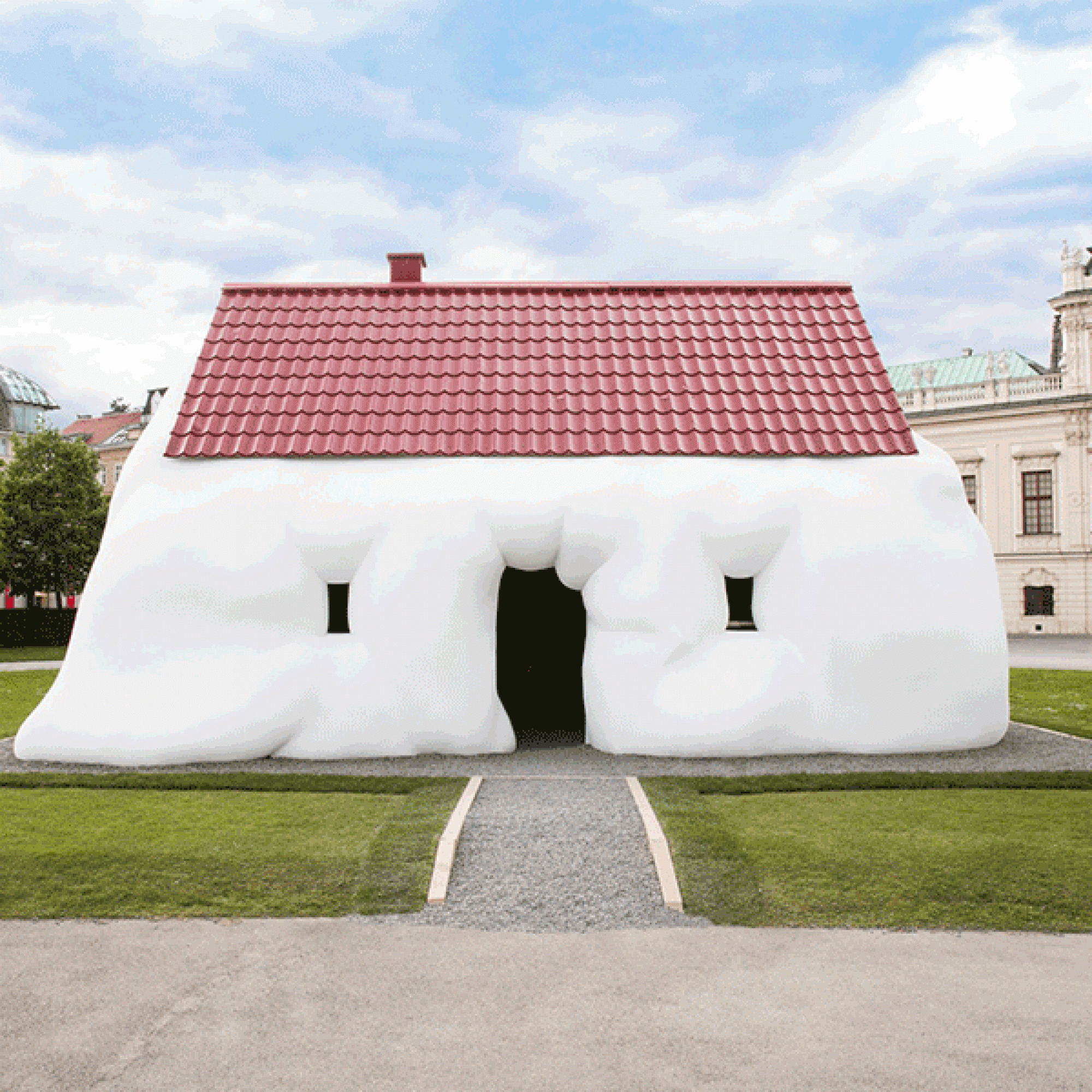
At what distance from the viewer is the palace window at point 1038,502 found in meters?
46.5

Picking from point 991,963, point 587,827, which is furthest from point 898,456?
point 991,963

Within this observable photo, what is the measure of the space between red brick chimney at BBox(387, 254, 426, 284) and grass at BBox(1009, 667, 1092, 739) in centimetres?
1110

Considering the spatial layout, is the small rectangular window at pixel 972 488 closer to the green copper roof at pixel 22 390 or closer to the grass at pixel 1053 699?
the grass at pixel 1053 699

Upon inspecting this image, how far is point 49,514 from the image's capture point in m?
39.1

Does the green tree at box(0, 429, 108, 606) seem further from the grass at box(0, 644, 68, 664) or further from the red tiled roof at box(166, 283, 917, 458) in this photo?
the red tiled roof at box(166, 283, 917, 458)

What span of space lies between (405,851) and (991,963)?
3949 mm

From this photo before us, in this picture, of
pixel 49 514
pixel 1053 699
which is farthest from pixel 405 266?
pixel 49 514

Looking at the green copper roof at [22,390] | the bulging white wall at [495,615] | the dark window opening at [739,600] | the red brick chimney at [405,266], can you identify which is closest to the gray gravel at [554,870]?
the bulging white wall at [495,615]

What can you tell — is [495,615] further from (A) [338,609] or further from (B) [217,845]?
(B) [217,845]

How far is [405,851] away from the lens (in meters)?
7.46

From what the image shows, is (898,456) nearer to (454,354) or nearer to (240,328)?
(454,354)

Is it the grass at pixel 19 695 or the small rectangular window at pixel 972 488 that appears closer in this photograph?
the grass at pixel 19 695

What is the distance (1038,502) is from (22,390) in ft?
201

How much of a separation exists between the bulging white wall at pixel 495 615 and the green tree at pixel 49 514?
3091 cm
